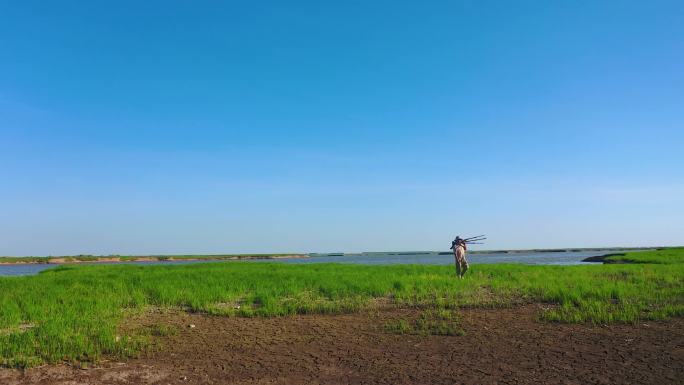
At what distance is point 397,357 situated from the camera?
8492 mm

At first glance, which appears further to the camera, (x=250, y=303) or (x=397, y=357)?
(x=250, y=303)

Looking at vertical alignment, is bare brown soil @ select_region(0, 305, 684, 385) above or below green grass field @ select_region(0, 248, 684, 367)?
below

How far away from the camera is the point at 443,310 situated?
12625mm

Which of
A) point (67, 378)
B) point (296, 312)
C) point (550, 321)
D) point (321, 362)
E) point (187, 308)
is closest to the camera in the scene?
point (67, 378)

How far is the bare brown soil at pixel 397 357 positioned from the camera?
7426 millimetres

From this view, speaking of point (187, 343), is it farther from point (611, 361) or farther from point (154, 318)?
point (611, 361)

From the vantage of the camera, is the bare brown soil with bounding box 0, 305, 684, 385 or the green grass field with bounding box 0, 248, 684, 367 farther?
the green grass field with bounding box 0, 248, 684, 367

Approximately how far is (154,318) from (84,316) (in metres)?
1.71

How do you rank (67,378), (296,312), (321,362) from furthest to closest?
(296,312), (321,362), (67,378)

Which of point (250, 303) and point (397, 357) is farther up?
point (250, 303)

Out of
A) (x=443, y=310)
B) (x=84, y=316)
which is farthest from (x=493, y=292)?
(x=84, y=316)

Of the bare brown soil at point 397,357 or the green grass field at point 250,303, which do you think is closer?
the bare brown soil at point 397,357

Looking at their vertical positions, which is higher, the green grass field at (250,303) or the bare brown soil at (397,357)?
the green grass field at (250,303)

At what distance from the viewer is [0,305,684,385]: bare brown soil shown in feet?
24.4
